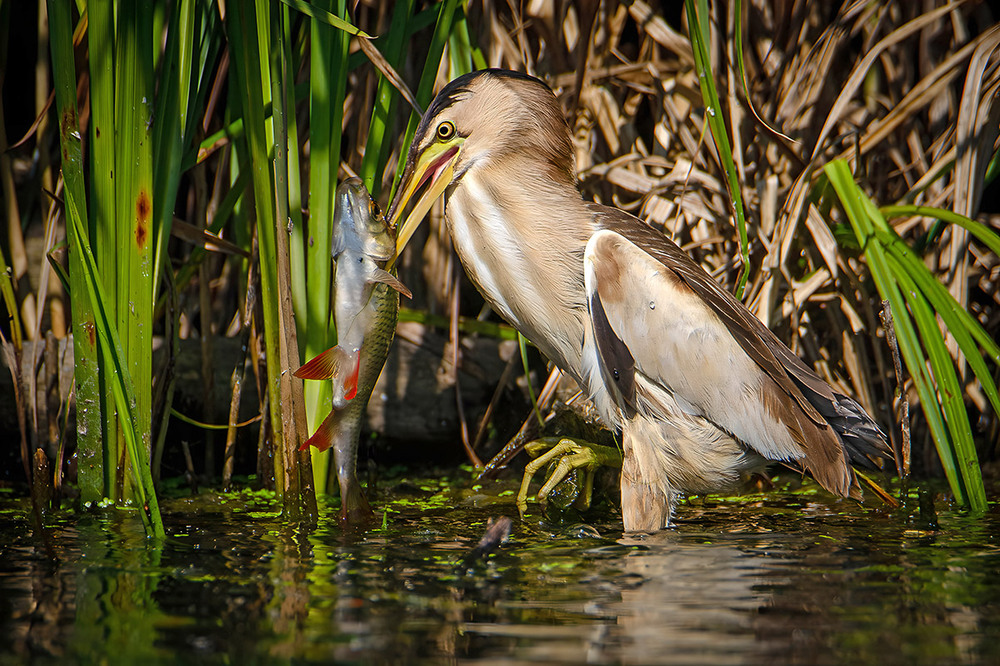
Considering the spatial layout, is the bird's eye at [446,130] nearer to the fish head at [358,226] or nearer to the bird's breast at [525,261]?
the bird's breast at [525,261]

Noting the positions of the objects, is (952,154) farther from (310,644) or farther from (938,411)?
(310,644)

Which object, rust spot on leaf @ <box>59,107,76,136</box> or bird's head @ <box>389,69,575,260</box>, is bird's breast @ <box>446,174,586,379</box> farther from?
rust spot on leaf @ <box>59,107,76,136</box>

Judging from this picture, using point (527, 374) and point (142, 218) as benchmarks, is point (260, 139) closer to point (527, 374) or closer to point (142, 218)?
point (142, 218)

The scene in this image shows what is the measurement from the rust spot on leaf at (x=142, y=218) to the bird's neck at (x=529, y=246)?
3.17 feet

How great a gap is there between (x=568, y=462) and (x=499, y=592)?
1141 mm

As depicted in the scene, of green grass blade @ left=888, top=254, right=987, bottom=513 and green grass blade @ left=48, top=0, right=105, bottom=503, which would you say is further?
green grass blade @ left=888, top=254, right=987, bottom=513

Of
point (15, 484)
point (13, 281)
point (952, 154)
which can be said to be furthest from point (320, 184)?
point (952, 154)

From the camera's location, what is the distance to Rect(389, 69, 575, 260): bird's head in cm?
312

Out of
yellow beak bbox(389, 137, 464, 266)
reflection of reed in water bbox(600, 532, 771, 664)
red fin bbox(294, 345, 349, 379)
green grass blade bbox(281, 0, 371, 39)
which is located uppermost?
green grass blade bbox(281, 0, 371, 39)

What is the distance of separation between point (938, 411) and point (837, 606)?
1.45 meters

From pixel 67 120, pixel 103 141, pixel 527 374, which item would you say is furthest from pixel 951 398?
pixel 67 120

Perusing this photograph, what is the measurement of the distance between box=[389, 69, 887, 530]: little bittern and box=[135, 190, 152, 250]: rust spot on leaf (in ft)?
2.38

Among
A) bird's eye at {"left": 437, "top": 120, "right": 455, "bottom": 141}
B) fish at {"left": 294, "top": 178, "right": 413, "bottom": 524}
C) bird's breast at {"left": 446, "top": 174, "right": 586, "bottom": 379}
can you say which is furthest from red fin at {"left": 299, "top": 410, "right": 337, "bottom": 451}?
bird's eye at {"left": 437, "top": 120, "right": 455, "bottom": 141}

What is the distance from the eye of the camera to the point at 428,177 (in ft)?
10.4
